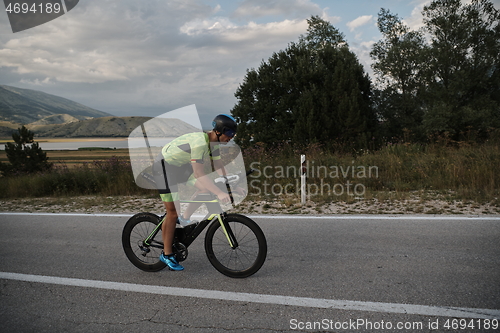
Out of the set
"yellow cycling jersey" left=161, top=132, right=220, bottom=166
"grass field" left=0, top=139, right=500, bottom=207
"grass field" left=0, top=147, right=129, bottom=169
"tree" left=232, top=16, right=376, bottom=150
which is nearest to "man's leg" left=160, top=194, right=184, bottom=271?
"yellow cycling jersey" left=161, top=132, right=220, bottom=166

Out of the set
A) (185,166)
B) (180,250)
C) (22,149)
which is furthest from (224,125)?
(22,149)

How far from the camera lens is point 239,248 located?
3758mm

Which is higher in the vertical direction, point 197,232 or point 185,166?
point 185,166

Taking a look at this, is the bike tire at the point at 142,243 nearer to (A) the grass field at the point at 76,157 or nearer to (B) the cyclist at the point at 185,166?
(B) the cyclist at the point at 185,166

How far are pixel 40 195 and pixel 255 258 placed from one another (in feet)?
33.7

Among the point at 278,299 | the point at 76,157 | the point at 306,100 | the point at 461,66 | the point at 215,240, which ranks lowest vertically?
the point at 278,299

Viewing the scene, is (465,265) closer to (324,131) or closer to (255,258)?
(255,258)

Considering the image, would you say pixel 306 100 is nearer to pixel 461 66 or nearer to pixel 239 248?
pixel 461 66

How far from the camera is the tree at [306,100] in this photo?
2683 centimetres

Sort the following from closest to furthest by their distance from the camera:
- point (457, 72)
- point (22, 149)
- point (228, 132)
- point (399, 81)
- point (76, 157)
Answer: point (228, 132) → point (457, 72) → point (399, 81) → point (22, 149) → point (76, 157)

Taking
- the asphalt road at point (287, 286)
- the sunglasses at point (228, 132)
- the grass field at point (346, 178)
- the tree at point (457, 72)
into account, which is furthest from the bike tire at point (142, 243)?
the tree at point (457, 72)

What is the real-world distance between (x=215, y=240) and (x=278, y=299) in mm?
975

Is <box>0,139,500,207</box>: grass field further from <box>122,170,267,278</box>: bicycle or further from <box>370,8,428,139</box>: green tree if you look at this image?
<box>370,8,428,139</box>: green tree

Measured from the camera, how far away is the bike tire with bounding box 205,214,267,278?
3570 mm
